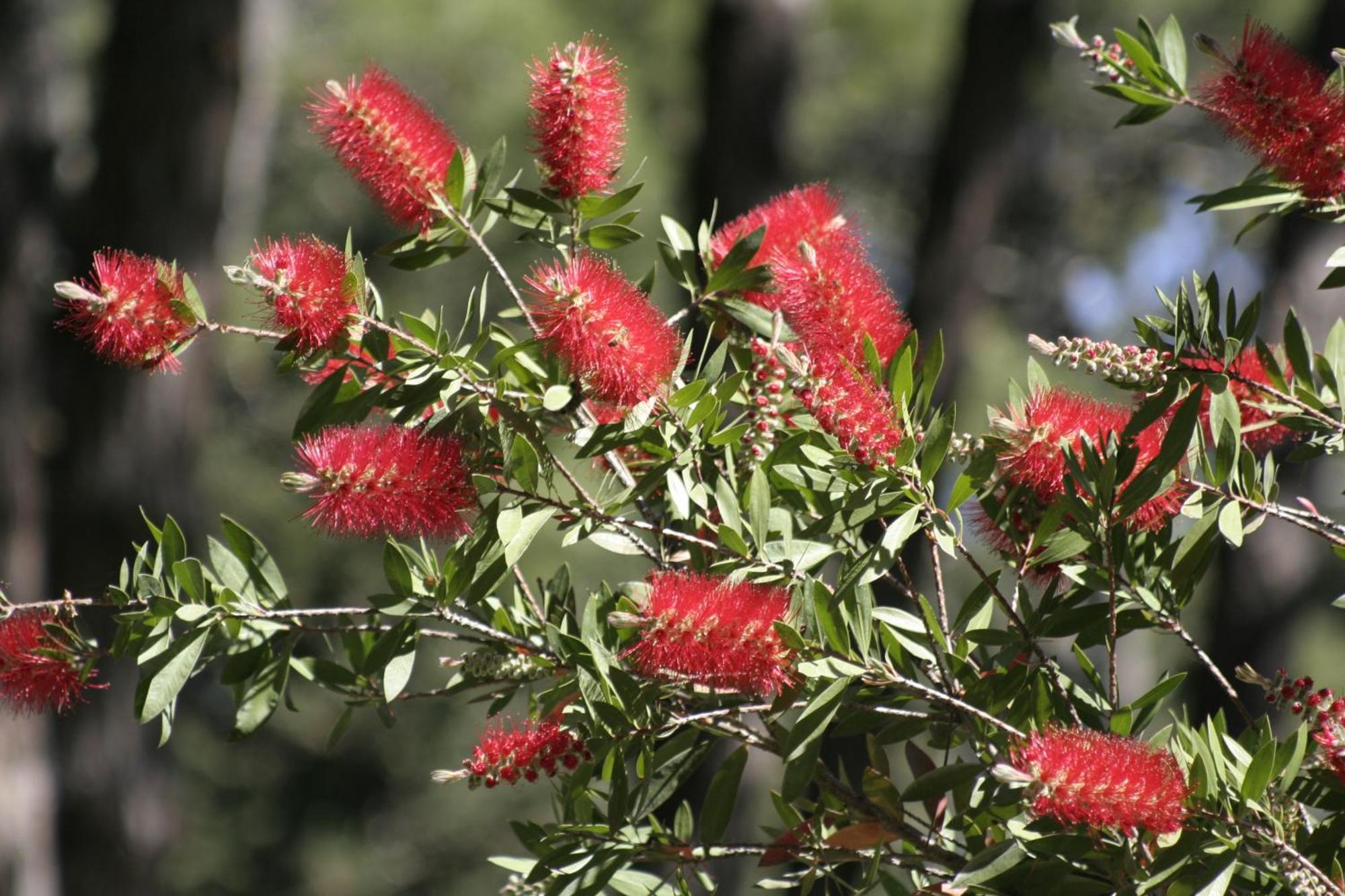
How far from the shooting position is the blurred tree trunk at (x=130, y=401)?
3.33 meters

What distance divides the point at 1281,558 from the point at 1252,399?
1.96 m

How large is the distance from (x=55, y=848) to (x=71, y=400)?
1.19 meters

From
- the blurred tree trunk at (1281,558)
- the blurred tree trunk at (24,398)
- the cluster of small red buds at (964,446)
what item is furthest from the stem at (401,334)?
the blurred tree trunk at (24,398)

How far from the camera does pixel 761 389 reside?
0.90 m

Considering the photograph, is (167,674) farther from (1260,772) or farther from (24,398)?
(24,398)

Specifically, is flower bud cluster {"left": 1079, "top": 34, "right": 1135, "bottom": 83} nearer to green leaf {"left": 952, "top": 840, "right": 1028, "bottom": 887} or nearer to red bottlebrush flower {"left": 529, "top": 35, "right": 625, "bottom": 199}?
red bottlebrush flower {"left": 529, "top": 35, "right": 625, "bottom": 199}

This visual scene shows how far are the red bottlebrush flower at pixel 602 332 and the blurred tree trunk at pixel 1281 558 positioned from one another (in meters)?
1.89

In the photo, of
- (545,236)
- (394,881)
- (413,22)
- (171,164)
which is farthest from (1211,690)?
(394,881)

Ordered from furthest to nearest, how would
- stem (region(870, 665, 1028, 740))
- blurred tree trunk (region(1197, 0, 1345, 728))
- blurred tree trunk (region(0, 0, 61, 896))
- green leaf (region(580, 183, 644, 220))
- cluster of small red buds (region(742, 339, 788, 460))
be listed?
blurred tree trunk (region(0, 0, 61, 896))
blurred tree trunk (region(1197, 0, 1345, 728))
green leaf (region(580, 183, 644, 220))
cluster of small red buds (region(742, 339, 788, 460))
stem (region(870, 665, 1028, 740))

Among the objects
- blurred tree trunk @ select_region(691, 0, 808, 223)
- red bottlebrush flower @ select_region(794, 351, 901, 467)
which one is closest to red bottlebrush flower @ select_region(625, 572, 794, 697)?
red bottlebrush flower @ select_region(794, 351, 901, 467)

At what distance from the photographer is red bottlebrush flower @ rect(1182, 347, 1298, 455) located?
2.84 ft

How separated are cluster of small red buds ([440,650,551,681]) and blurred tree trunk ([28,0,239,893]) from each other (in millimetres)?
2647

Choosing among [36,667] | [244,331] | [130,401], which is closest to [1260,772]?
[244,331]

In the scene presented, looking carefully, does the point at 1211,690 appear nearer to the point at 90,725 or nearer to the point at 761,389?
the point at 761,389
